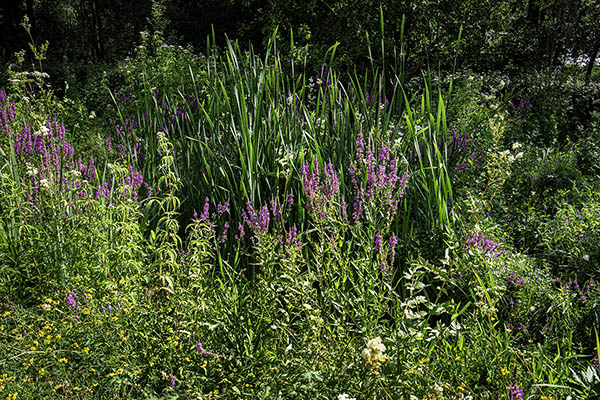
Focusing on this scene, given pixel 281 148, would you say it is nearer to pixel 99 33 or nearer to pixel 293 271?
pixel 293 271

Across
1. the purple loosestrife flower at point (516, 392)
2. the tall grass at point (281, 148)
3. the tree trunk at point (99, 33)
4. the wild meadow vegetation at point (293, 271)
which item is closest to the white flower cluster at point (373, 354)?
the wild meadow vegetation at point (293, 271)

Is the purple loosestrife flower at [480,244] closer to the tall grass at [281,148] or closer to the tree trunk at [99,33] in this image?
the tall grass at [281,148]

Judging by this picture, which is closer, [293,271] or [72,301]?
[293,271]

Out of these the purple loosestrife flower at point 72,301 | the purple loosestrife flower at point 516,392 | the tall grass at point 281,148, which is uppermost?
the tall grass at point 281,148

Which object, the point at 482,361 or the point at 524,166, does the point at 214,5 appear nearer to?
the point at 524,166

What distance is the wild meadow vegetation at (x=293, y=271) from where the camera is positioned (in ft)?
6.74

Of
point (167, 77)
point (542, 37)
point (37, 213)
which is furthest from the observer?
point (542, 37)

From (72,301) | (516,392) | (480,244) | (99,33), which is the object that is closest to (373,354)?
(516,392)

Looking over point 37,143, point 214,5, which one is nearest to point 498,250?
point 37,143

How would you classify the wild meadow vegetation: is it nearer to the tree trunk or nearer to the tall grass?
the tall grass

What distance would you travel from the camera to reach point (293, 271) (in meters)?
2.07

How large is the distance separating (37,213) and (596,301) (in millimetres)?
3442

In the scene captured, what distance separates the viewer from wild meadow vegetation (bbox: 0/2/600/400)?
6.74 ft

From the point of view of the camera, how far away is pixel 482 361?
83.4 inches
